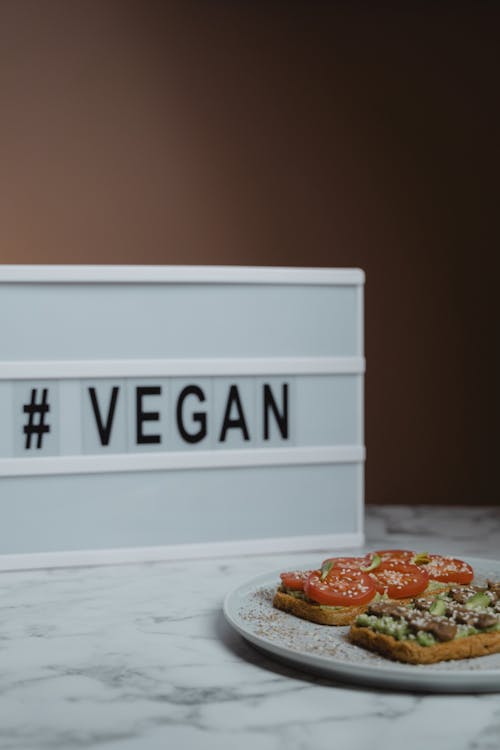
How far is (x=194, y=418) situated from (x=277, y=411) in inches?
5.3

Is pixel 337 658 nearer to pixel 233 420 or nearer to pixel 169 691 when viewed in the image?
pixel 169 691

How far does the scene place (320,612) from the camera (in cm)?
99

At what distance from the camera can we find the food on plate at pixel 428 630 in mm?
857

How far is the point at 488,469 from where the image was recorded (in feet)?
6.11

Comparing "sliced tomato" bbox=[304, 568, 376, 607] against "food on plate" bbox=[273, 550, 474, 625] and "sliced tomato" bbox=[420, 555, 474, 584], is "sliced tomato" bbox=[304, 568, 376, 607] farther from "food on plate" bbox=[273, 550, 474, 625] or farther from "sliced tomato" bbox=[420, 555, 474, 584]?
"sliced tomato" bbox=[420, 555, 474, 584]

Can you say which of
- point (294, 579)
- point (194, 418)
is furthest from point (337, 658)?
point (194, 418)

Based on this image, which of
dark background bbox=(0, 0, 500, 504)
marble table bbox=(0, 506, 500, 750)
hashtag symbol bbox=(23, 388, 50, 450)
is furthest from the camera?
dark background bbox=(0, 0, 500, 504)

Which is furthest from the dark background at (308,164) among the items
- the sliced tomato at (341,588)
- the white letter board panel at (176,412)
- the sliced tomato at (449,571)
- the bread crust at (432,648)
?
the bread crust at (432,648)

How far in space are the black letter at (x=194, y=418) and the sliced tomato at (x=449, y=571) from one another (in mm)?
414

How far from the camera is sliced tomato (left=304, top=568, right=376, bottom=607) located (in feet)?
3.26

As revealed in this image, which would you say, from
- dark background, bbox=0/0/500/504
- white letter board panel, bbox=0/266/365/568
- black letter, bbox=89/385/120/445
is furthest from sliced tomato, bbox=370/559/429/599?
dark background, bbox=0/0/500/504

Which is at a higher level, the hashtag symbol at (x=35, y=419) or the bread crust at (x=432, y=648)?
the hashtag symbol at (x=35, y=419)

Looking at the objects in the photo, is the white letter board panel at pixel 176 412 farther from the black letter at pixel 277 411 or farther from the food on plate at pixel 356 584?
the food on plate at pixel 356 584

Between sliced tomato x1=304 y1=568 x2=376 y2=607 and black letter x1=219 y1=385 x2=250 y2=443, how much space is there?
1.31 feet
